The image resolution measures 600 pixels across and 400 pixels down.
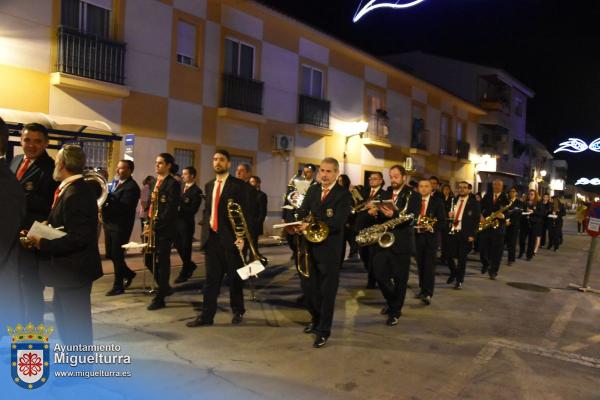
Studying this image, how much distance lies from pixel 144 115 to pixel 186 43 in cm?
272

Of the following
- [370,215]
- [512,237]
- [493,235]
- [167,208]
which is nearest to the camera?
[167,208]

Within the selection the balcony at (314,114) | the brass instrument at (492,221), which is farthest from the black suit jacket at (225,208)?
the balcony at (314,114)

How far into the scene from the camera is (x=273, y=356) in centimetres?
487

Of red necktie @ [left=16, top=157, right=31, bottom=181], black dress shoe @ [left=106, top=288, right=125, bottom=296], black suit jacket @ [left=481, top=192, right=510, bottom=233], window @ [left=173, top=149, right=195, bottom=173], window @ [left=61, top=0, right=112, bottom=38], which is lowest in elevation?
black dress shoe @ [left=106, top=288, right=125, bottom=296]

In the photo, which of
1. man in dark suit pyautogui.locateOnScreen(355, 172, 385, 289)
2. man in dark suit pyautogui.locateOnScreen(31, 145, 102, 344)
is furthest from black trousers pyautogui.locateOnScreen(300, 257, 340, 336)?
man in dark suit pyautogui.locateOnScreen(31, 145, 102, 344)

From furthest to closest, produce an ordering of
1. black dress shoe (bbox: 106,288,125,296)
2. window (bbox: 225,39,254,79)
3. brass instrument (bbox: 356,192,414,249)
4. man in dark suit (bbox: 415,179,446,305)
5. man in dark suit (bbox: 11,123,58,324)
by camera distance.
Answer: window (bbox: 225,39,254,79) → man in dark suit (bbox: 415,179,446,305) → black dress shoe (bbox: 106,288,125,296) → brass instrument (bbox: 356,192,414,249) → man in dark suit (bbox: 11,123,58,324)

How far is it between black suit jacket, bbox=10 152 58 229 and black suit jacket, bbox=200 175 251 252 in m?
1.72

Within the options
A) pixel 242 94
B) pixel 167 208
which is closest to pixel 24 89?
pixel 167 208

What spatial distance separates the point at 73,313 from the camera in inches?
148

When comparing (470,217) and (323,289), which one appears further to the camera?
(470,217)

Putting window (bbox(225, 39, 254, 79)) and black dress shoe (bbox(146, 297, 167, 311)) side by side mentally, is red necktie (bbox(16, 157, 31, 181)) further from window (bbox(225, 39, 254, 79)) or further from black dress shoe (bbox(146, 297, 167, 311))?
window (bbox(225, 39, 254, 79))

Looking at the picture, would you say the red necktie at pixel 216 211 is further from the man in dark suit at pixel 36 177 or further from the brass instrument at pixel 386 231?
the brass instrument at pixel 386 231

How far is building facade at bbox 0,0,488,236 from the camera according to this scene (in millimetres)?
11078

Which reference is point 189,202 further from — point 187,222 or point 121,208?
point 121,208
